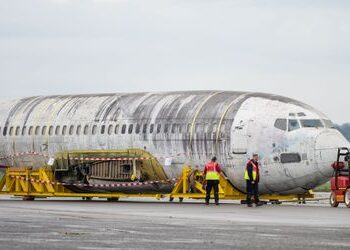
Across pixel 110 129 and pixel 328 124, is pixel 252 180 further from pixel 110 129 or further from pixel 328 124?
pixel 110 129

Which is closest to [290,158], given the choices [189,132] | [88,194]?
[189,132]

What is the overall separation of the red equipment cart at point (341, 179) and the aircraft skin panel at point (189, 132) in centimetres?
38

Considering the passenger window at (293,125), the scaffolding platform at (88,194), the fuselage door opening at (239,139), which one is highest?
the passenger window at (293,125)

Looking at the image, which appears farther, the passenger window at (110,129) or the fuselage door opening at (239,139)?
the passenger window at (110,129)

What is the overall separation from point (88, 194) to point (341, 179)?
10.3 meters

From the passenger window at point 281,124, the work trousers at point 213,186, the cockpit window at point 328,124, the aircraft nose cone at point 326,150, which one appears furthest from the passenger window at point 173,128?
the aircraft nose cone at point 326,150

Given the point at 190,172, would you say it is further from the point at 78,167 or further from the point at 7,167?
the point at 7,167

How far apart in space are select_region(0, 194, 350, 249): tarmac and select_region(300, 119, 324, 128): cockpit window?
14.9ft

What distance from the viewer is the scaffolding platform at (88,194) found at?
124 feet

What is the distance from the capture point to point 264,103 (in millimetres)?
38188

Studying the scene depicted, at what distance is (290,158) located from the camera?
1428 inches

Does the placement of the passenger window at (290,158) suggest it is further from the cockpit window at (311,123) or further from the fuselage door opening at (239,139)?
the fuselage door opening at (239,139)

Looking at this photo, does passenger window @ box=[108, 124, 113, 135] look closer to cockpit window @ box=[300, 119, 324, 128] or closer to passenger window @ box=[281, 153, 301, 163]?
passenger window @ box=[281, 153, 301, 163]

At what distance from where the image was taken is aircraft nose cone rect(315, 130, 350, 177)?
35750 millimetres
